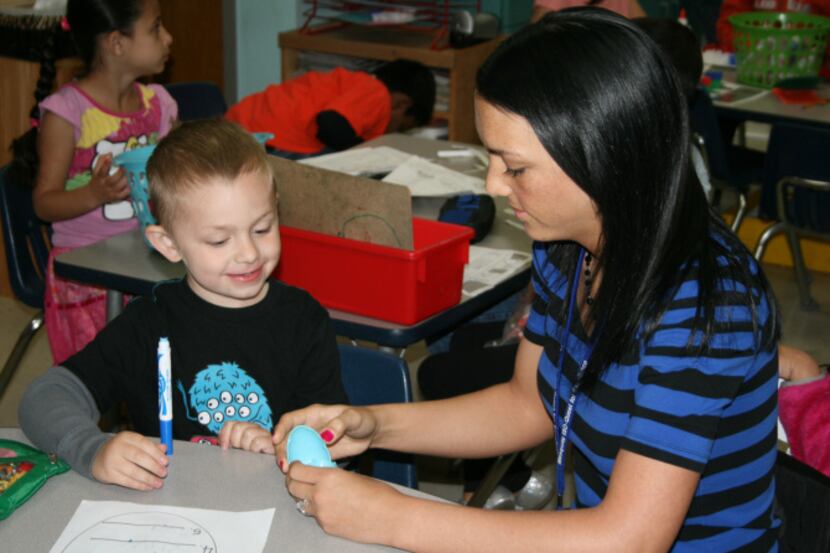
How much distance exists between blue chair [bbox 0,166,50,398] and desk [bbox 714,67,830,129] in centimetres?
230

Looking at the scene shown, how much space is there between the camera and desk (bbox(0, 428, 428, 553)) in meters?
1.10

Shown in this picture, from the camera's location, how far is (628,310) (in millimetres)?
1136

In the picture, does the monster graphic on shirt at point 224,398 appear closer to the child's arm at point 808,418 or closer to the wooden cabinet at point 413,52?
the child's arm at point 808,418

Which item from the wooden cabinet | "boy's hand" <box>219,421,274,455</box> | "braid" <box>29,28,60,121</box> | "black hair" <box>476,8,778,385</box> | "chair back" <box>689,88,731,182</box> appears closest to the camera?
"black hair" <box>476,8,778,385</box>

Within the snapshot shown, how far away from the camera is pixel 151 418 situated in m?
1.55

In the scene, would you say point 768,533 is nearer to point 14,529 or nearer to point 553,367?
point 553,367

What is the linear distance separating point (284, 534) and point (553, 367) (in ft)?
1.41

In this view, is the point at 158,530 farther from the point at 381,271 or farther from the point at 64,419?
the point at 381,271

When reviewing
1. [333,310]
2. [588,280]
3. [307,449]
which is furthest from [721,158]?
[307,449]

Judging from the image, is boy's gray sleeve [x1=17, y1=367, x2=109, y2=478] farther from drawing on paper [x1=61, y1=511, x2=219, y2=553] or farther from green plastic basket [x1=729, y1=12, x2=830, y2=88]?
green plastic basket [x1=729, y1=12, x2=830, y2=88]

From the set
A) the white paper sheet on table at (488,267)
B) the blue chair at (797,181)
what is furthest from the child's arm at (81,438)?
the blue chair at (797,181)

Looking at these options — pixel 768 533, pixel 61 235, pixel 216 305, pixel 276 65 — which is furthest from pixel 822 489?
pixel 276 65

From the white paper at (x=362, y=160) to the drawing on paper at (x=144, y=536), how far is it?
1.48 meters

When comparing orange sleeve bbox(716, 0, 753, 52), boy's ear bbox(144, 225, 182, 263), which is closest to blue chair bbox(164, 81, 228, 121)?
boy's ear bbox(144, 225, 182, 263)
